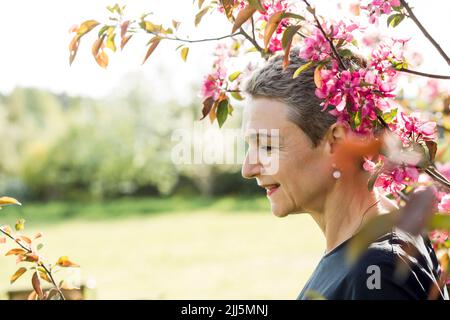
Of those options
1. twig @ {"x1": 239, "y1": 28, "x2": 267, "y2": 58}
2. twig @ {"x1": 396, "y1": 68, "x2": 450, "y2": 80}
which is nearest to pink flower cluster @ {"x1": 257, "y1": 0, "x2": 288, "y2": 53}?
twig @ {"x1": 239, "y1": 28, "x2": 267, "y2": 58}

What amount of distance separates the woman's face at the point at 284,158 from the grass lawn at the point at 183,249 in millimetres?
9911

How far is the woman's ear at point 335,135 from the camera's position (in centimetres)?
151

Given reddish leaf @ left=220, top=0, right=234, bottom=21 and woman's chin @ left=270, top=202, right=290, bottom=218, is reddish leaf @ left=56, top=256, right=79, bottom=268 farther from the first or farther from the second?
reddish leaf @ left=220, top=0, right=234, bottom=21

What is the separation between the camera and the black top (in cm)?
119

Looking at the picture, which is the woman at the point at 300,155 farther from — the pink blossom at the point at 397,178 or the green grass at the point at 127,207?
the green grass at the point at 127,207

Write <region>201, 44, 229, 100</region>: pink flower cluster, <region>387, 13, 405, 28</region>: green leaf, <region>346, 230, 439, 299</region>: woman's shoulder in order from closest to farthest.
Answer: <region>346, 230, 439, 299</region>: woman's shoulder → <region>387, 13, 405, 28</region>: green leaf → <region>201, 44, 229, 100</region>: pink flower cluster

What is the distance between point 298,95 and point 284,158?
16cm

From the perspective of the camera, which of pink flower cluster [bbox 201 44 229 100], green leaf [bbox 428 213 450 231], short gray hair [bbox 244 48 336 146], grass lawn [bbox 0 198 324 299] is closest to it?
green leaf [bbox 428 213 450 231]

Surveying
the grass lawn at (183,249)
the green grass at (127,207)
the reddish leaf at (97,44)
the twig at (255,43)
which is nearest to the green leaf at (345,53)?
the twig at (255,43)

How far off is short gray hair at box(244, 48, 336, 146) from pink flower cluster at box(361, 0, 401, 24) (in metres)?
0.20

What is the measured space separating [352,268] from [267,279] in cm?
1332

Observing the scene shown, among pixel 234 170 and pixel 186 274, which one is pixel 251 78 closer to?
pixel 186 274

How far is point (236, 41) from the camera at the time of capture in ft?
Answer: 6.22

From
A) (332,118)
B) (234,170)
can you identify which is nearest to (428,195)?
(332,118)
